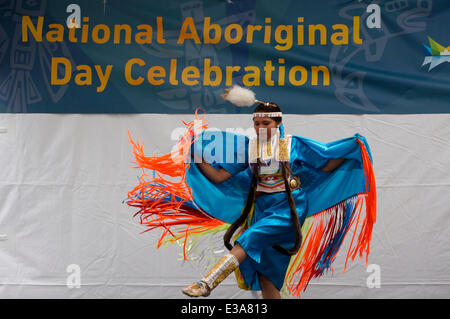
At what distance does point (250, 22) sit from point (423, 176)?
61.8 inches

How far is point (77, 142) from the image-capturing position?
3453 mm

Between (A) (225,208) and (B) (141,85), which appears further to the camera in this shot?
(B) (141,85)

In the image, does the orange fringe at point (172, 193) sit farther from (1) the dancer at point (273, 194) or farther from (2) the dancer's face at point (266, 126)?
(2) the dancer's face at point (266, 126)

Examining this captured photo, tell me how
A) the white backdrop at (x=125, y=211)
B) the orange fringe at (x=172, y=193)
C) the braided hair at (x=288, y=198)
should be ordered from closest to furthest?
1. the braided hair at (x=288, y=198)
2. the orange fringe at (x=172, y=193)
3. the white backdrop at (x=125, y=211)

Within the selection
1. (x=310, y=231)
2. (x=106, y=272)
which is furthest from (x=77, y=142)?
(x=310, y=231)

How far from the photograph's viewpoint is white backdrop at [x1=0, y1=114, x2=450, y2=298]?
339 cm

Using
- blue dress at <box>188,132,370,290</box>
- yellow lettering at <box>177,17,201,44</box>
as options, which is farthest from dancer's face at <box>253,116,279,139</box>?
yellow lettering at <box>177,17,201,44</box>

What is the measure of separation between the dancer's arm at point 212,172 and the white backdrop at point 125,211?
84cm

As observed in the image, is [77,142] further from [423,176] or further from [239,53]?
[423,176]

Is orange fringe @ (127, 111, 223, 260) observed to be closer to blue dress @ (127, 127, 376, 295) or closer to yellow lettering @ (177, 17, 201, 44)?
blue dress @ (127, 127, 376, 295)

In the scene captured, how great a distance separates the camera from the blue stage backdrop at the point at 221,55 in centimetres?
340

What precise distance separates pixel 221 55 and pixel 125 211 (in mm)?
1252

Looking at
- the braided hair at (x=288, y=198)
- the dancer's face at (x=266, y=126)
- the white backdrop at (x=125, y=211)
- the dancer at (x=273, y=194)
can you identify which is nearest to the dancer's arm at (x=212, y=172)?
the dancer at (x=273, y=194)

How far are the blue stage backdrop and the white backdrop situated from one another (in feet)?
0.37
